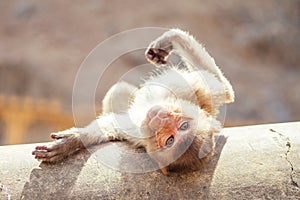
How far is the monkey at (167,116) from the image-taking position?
9.81ft

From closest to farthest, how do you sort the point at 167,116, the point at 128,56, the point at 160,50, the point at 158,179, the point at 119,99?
1. the point at 158,179
2. the point at 167,116
3. the point at 160,50
4. the point at 119,99
5. the point at 128,56

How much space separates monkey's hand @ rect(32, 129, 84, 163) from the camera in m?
2.94

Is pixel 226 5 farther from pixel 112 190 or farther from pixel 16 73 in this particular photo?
pixel 112 190

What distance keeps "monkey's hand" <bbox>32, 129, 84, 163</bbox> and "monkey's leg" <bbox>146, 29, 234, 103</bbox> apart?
1.05m

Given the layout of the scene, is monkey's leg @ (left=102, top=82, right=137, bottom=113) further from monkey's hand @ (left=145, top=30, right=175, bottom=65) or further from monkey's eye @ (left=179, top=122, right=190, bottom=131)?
monkey's eye @ (left=179, top=122, right=190, bottom=131)

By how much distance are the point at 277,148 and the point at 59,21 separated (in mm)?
7014

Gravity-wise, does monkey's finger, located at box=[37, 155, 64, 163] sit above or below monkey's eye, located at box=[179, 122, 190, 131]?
above

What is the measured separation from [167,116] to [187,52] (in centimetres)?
126

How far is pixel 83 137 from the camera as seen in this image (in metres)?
3.20

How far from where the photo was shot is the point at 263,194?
8.96 feet

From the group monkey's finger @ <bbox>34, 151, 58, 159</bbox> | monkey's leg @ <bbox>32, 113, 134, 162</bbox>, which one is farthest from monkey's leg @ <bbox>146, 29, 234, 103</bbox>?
monkey's finger @ <bbox>34, 151, 58, 159</bbox>

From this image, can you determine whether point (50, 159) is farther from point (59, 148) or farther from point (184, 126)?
point (184, 126)

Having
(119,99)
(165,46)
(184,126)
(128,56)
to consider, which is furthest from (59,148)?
(128,56)

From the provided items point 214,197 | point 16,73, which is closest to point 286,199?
point 214,197
